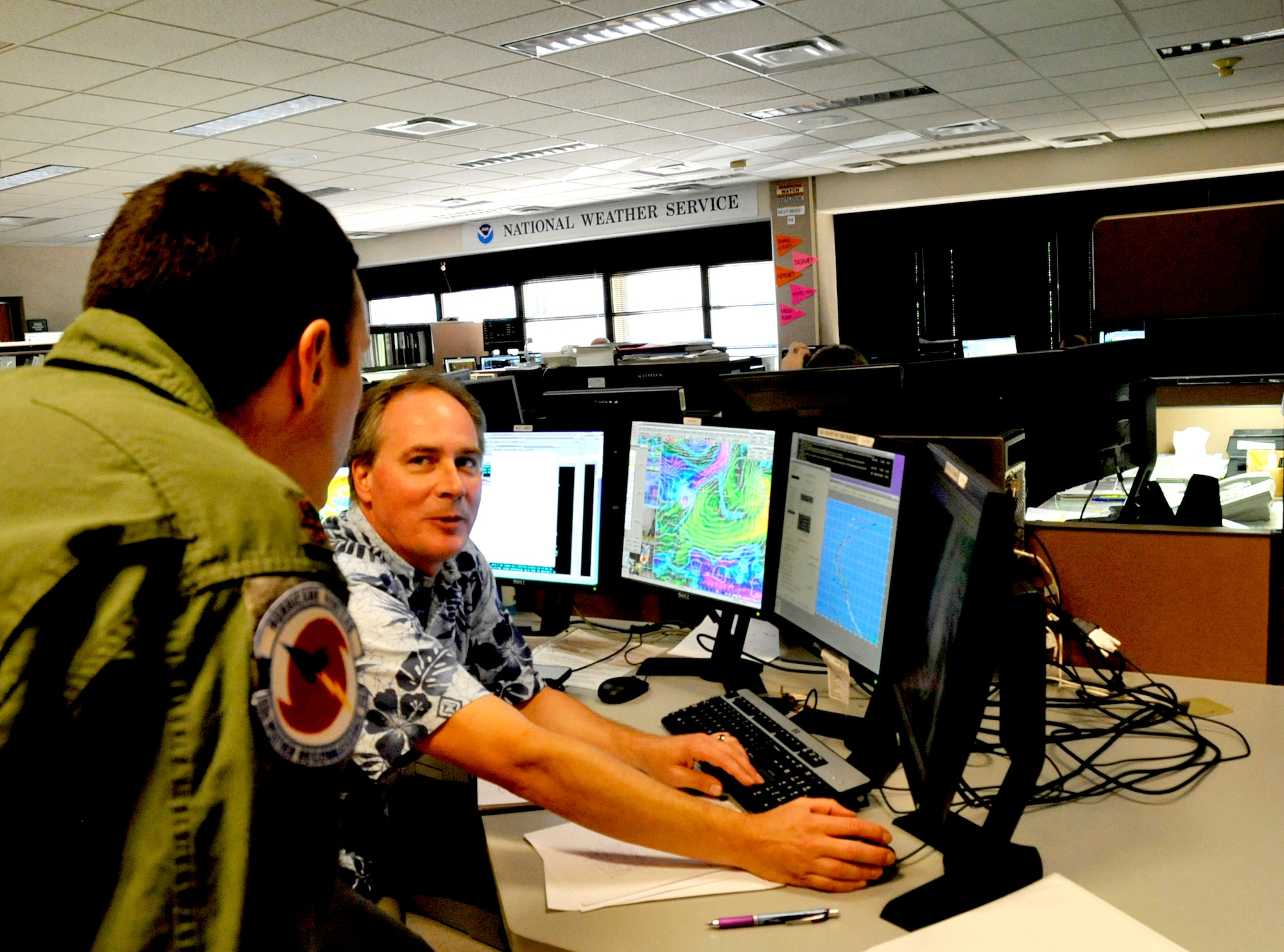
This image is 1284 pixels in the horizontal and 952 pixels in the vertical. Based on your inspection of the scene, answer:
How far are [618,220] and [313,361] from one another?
10213mm

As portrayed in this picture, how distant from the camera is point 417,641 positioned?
1.30 meters

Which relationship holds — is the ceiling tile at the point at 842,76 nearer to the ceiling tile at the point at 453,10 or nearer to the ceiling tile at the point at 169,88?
the ceiling tile at the point at 453,10

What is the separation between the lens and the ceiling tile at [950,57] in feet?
16.1

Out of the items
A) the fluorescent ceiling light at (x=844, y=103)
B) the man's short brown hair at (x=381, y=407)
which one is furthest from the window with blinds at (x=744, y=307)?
the man's short brown hair at (x=381, y=407)

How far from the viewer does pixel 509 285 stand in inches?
476

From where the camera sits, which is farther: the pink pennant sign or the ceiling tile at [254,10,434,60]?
the pink pennant sign

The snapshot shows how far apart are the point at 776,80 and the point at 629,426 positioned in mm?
4036

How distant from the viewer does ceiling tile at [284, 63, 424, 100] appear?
15.1 ft

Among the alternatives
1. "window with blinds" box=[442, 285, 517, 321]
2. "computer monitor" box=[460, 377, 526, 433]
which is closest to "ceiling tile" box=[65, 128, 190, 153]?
"computer monitor" box=[460, 377, 526, 433]

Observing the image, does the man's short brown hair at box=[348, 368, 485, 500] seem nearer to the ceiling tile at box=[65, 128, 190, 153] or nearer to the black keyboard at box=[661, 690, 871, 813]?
the black keyboard at box=[661, 690, 871, 813]

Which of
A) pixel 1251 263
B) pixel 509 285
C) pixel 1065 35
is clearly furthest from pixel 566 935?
pixel 509 285

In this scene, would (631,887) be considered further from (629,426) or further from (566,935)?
(629,426)

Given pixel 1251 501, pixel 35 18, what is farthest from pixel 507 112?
pixel 1251 501

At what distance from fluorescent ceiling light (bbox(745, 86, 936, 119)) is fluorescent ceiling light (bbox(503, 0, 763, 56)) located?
2.00 metres
